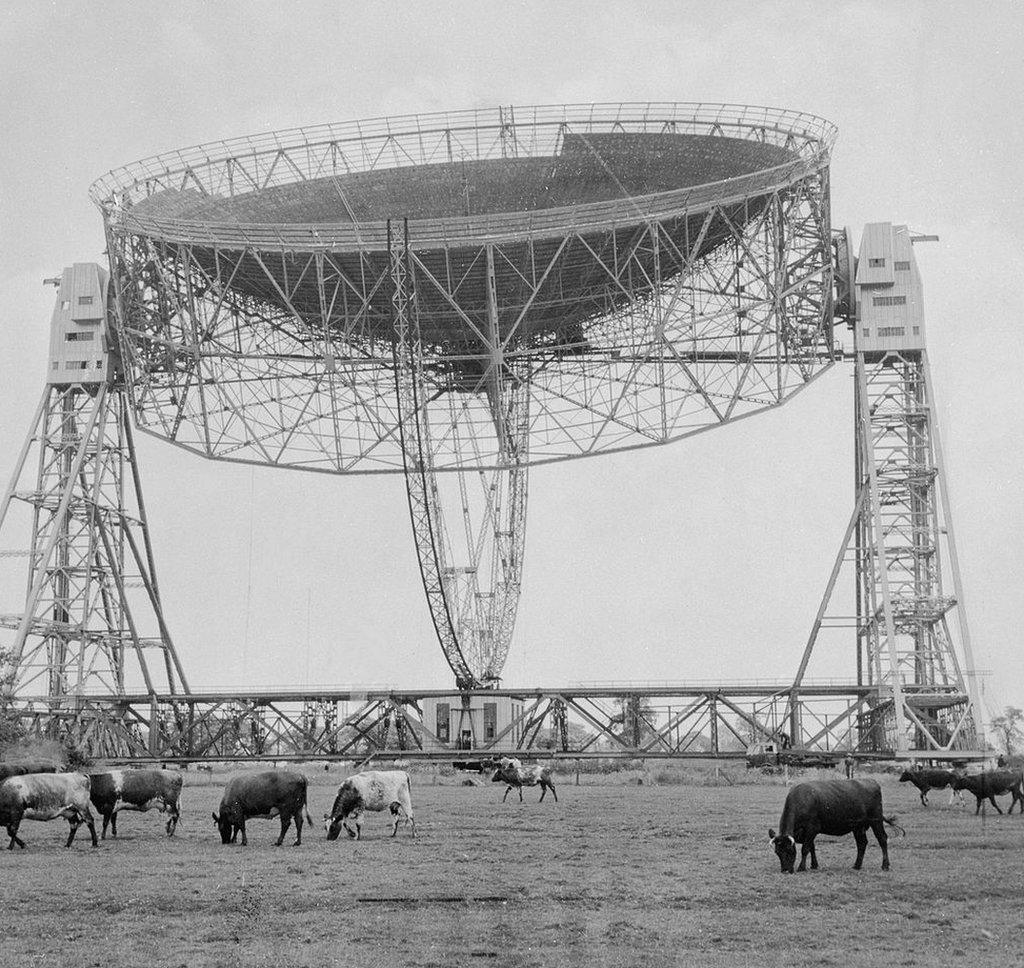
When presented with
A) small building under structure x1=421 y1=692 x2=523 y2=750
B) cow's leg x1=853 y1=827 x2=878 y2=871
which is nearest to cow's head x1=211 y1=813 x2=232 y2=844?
cow's leg x1=853 y1=827 x2=878 y2=871

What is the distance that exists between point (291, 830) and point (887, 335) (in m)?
35.5

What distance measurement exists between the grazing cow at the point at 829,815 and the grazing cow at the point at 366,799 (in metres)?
9.36

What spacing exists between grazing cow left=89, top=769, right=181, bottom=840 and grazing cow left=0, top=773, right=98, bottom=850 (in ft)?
4.67

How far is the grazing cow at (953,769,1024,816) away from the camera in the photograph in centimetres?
3553

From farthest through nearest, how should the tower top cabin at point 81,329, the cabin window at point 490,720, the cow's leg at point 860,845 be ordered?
the cabin window at point 490,720 < the tower top cabin at point 81,329 < the cow's leg at point 860,845

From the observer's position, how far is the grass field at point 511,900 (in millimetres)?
16203

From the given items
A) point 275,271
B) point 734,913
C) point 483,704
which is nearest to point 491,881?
point 734,913

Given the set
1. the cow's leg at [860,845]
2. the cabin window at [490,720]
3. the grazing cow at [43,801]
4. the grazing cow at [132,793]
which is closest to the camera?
the cow's leg at [860,845]

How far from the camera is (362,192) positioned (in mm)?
58688

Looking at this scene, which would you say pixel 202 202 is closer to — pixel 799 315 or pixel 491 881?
pixel 799 315

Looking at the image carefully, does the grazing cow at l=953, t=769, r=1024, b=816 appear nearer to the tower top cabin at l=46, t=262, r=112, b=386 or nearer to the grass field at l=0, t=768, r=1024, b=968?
the grass field at l=0, t=768, r=1024, b=968

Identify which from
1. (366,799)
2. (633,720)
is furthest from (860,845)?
(633,720)

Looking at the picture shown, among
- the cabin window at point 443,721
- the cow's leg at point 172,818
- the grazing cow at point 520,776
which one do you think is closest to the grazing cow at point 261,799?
the cow's leg at point 172,818

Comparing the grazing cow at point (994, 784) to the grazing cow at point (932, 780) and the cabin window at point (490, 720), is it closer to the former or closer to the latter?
the grazing cow at point (932, 780)
